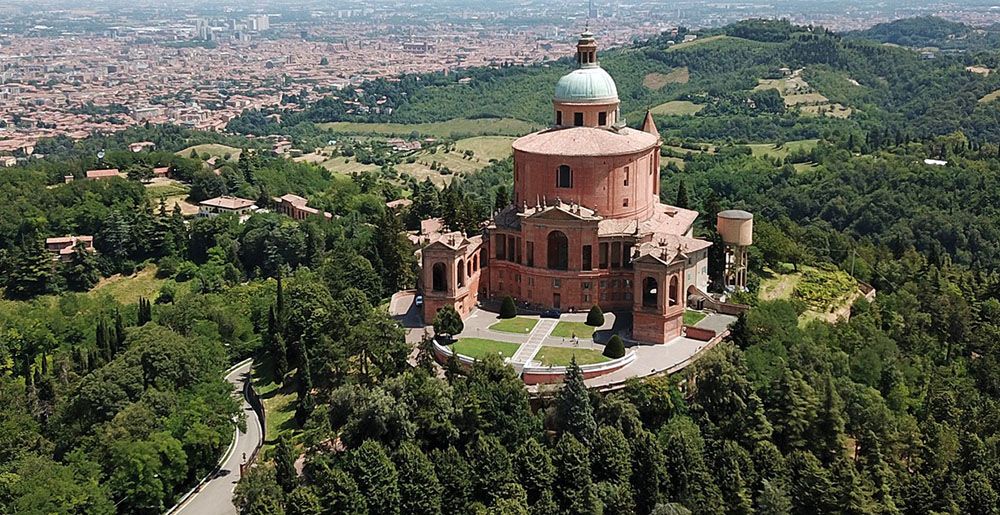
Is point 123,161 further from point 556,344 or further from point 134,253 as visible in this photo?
point 556,344

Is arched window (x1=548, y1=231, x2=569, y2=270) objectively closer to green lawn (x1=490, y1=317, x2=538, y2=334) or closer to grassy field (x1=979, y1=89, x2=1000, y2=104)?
green lawn (x1=490, y1=317, x2=538, y2=334)

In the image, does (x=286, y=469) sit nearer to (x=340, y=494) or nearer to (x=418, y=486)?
(x=340, y=494)

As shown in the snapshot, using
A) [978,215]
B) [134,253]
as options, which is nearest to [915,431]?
[978,215]

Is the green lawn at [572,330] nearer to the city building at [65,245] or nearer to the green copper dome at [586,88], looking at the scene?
the green copper dome at [586,88]

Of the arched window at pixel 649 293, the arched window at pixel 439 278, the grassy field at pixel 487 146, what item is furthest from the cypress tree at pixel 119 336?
the grassy field at pixel 487 146

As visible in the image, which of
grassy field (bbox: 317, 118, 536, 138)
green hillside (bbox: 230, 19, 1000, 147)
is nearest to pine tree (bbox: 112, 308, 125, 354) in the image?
green hillside (bbox: 230, 19, 1000, 147)

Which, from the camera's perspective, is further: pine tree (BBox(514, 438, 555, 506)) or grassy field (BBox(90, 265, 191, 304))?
grassy field (BBox(90, 265, 191, 304))
